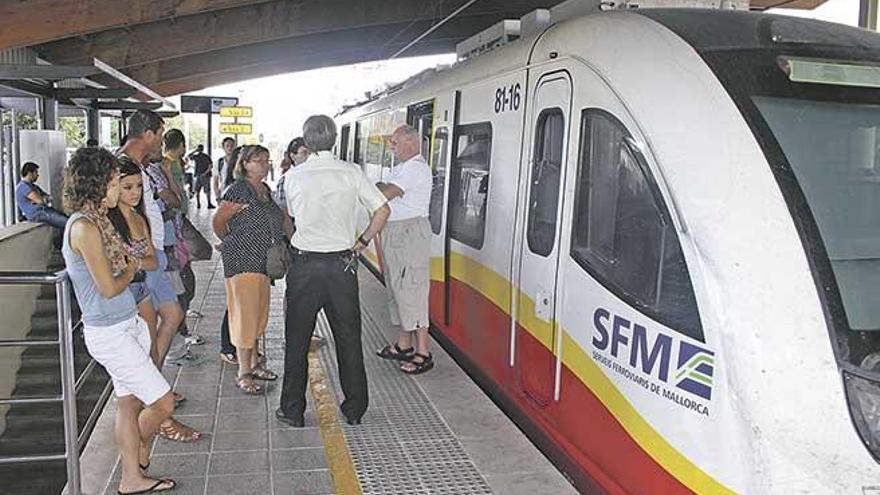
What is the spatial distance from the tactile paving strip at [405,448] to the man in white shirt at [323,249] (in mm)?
442

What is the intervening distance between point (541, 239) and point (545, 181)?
34 cm

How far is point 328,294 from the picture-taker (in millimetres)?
4945

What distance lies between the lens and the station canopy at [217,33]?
11.1 metres

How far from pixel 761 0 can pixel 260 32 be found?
9647mm

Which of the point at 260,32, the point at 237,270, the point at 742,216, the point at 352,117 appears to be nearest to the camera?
the point at 742,216

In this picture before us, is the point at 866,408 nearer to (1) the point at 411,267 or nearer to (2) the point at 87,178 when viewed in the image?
(2) the point at 87,178

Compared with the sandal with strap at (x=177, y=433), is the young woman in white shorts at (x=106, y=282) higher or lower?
higher

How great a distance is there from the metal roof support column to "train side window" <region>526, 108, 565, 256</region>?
10.0 metres

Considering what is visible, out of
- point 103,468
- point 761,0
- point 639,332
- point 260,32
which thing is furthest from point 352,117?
point 639,332

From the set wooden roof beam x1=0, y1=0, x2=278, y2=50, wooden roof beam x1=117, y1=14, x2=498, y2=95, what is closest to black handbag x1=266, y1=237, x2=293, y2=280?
wooden roof beam x1=0, y1=0, x2=278, y2=50

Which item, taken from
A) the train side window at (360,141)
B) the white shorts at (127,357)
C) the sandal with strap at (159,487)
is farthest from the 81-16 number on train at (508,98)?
the train side window at (360,141)

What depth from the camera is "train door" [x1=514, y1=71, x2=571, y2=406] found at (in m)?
4.33

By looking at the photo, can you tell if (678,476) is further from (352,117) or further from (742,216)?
(352,117)

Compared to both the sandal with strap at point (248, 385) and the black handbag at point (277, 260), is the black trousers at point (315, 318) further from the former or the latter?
the sandal with strap at point (248, 385)
